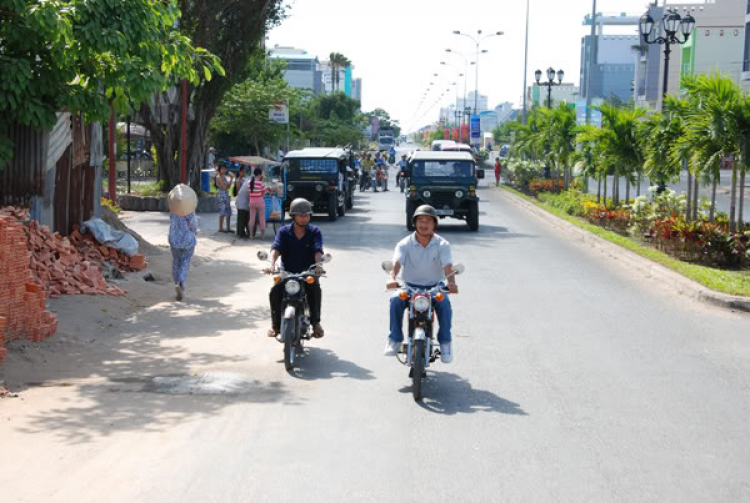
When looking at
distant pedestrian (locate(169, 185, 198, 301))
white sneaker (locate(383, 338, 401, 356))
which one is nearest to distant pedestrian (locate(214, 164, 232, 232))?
distant pedestrian (locate(169, 185, 198, 301))

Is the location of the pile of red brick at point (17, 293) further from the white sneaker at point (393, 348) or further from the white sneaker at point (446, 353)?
the white sneaker at point (446, 353)

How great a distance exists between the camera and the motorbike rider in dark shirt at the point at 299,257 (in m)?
9.50

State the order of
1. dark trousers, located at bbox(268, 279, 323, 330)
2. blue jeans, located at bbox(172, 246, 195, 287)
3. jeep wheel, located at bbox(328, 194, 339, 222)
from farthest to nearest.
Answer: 1. jeep wheel, located at bbox(328, 194, 339, 222)
2. blue jeans, located at bbox(172, 246, 195, 287)
3. dark trousers, located at bbox(268, 279, 323, 330)

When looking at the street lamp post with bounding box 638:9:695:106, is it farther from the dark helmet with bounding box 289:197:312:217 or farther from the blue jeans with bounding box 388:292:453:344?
the blue jeans with bounding box 388:292:453:344

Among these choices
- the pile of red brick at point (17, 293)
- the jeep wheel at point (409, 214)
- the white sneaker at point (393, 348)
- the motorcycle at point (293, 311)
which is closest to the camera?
the white sneaker at point (393, 348)

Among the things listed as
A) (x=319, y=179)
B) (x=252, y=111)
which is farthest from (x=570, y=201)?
(x=252, y=111)

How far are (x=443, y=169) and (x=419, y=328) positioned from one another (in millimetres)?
19602

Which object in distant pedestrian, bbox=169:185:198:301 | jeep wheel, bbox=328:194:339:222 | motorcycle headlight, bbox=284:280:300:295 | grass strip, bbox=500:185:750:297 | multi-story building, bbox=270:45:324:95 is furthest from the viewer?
multi-story building, bbox=270:45:324:95

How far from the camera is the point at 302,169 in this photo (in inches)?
1199

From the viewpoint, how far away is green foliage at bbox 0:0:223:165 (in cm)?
1085

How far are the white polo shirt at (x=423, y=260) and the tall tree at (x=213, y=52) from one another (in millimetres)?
20567

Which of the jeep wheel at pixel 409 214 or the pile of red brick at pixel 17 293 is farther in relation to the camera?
the jeep wheel at pixel 409 214

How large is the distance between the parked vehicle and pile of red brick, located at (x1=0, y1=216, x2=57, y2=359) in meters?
19.3

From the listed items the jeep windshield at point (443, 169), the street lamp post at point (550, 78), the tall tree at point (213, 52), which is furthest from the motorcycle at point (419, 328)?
the street lamp post at point (550, 78)
